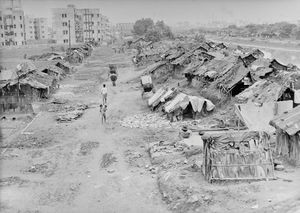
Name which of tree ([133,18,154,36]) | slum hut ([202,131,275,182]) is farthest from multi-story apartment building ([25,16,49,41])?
slum hut ([202,131,275,182])

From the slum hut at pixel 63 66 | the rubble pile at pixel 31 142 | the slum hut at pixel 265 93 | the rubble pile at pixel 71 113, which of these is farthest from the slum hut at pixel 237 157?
the slum hut at pixel 63 66

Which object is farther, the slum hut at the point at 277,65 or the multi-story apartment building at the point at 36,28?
the multi-story apartment building at the point at 36,28

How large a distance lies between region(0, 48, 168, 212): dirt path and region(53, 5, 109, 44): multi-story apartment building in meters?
71.4

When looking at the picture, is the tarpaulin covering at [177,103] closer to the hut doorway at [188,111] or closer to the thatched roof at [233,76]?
the hut doorway at [188,111]

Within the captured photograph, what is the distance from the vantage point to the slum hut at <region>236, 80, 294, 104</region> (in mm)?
19719

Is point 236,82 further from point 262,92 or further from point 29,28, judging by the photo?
point 29,28

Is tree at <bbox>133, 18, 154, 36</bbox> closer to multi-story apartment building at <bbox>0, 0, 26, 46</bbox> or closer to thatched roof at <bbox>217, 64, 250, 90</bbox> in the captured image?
multi-story apartment building at <bbox>0, 0, 26, 46</bbox>

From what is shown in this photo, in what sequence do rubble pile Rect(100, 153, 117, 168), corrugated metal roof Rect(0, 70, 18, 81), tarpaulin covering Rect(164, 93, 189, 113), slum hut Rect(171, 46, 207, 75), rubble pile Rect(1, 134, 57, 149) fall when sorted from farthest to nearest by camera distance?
slum hut Rect(171, 46, 207, 75) → corrugated metal roof Rect(0, 70, 18, 81) → tarpaulin covering Rect(164, 93, 189, 113) → rubble pile Rect(1, 134, 57, 149) → rubble pile Rect(100, 153, 117, 168)

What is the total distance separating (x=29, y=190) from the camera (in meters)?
14.1

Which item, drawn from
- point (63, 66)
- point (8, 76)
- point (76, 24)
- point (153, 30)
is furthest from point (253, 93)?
point (76, 24)

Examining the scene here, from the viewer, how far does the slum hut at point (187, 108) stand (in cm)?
2223

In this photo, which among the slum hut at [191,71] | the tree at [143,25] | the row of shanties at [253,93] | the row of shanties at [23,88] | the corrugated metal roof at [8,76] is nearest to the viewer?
the row of shanties at [253,93]

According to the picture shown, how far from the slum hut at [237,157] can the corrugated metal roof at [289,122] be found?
90cm

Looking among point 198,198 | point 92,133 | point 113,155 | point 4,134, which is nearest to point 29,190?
point 113,155
